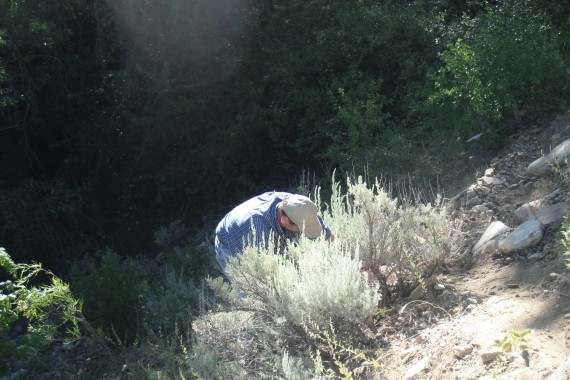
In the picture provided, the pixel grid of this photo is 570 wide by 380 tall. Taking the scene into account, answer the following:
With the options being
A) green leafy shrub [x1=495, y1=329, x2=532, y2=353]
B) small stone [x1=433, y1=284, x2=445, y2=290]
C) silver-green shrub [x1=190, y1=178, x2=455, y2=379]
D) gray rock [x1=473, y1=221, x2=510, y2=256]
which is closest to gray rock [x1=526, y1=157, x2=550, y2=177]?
gray rock [x1=473, y1=221, x2=510, y2=256]

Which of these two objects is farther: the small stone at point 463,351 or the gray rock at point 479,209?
the gray rock at point 479,209

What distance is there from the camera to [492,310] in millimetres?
4262

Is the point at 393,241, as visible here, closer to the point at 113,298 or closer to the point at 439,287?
the point at 439,287

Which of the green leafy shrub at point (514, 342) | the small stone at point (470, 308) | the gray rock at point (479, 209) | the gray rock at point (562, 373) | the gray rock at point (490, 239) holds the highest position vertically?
the gray rock at point (479, 209)

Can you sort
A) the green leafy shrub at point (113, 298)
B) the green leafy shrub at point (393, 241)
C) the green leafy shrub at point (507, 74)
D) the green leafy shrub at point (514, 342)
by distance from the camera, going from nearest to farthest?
1. the green leafy shrub at point (514, 342)
2. the green leafy shrub at point (393, 241)
3. the green leafy shrub at point (113, 298)
4. the green leafy shrub at point (507, 74)

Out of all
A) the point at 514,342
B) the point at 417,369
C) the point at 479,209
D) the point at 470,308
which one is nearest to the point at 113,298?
the point at 479,209

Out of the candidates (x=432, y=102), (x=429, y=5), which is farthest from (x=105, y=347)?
(x=429, y=5)

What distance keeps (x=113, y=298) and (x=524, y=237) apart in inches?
155

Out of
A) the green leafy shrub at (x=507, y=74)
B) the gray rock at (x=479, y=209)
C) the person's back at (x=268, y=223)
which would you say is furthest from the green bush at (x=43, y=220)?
the gray rock at (x=479, y=209)

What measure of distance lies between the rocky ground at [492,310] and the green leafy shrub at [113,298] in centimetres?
315

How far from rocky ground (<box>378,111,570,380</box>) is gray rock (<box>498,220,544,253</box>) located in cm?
3

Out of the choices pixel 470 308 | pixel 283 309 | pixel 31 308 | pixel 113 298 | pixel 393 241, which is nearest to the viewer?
pixel 283 309

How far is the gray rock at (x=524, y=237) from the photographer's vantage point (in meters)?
4.96

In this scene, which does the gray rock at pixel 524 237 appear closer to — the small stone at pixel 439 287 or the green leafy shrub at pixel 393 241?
the green leafy shrub at pixel 393 241
